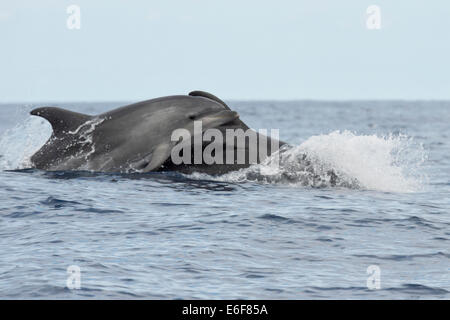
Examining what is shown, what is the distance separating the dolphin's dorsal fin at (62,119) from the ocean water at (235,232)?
0.94 m

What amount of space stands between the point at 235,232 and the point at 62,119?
5.69 meters

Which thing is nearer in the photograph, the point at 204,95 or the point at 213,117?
the point at 213,117

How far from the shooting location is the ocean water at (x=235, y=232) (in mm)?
9086

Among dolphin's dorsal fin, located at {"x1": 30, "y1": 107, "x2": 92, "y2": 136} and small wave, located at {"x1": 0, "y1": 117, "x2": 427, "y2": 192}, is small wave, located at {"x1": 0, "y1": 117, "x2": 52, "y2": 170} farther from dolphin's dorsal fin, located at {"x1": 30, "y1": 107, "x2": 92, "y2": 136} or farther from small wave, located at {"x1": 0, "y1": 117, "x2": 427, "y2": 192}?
dolphin's dorsal fin, located at {"x1": 30, "y1": 107, "x2": 92, "y2": 136}

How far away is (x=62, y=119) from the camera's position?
625 inches

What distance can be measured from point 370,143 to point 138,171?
4975 mm

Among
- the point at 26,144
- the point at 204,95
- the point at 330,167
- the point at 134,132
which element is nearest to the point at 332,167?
the point at 330,167

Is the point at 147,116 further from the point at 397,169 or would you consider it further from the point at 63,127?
the point at 397,169

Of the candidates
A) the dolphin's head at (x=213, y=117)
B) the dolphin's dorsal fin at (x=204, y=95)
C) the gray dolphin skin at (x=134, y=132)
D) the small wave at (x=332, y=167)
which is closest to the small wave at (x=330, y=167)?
the small wave at (x=332, y=167)

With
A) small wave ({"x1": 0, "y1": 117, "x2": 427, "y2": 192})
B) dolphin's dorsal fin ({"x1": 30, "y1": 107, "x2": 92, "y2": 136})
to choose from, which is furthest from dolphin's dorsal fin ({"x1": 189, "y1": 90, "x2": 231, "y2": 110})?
dolphin's dorsal fin ({"x1": 30, "y1": 107, "x2": 92, "y2": 136})

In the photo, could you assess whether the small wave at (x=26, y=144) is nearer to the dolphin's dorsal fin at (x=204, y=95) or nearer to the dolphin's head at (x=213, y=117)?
the dolphin's dorsal fin at (x=204, y=95)

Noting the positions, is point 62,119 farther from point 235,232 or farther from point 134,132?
point 235,232

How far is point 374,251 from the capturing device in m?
10.8

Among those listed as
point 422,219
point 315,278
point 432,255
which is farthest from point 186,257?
point 422,219
